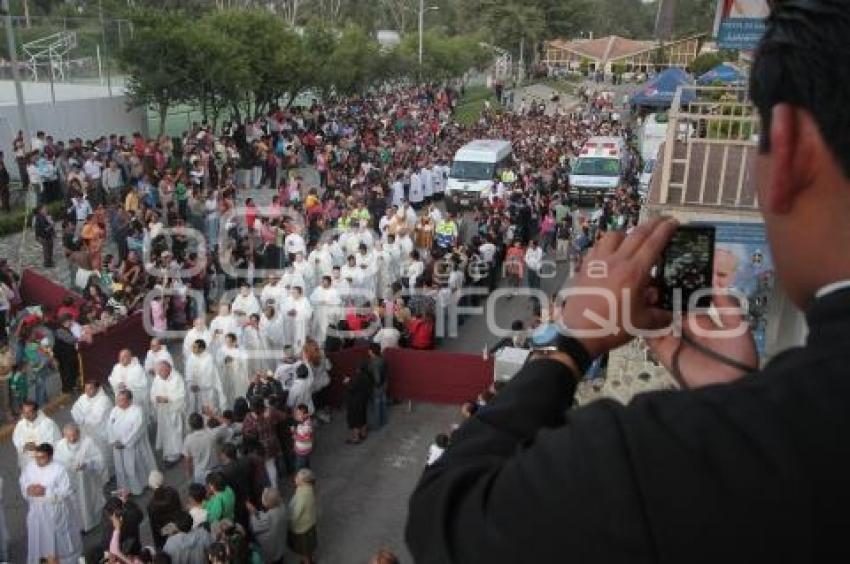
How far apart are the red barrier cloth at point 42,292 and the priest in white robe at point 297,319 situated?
3.41 metres

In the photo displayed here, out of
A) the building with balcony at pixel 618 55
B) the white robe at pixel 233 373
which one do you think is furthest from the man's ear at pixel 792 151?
the building with balcony at pixel 618 55

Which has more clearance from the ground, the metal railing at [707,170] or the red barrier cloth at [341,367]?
the metal railing at [707,170]

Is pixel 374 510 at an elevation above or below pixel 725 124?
below

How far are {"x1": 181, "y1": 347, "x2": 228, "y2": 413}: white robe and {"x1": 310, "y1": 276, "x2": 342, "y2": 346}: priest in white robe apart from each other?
2486mm

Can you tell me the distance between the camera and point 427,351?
11.4 metres

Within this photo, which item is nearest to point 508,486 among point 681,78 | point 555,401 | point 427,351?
point 555,401

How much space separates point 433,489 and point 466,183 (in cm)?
2169

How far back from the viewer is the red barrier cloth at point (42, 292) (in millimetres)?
13102

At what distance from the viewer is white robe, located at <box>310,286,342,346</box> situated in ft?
41.8

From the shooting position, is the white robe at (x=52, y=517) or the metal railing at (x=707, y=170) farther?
the metal railing at (x=707, y=170)

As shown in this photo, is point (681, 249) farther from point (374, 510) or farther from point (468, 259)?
point (468, 259)

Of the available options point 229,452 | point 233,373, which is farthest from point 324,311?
point 229,452

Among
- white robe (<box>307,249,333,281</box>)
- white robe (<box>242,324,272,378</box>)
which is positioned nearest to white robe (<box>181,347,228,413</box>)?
white robe (<box>242,324,272,378</box>)

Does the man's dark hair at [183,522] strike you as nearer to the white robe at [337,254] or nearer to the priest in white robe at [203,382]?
the priest in white robe at [203,382]
